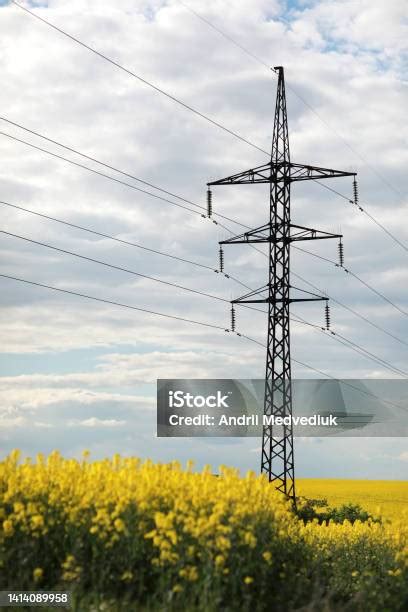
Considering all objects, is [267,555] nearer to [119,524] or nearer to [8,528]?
[119,524]

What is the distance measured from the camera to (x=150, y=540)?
12.1 meters

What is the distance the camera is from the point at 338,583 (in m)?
14.6

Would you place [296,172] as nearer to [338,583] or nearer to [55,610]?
[338,583]

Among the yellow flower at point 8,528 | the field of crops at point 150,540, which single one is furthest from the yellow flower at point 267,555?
the yellow flower at point 8,528

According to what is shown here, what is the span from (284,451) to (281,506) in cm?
1595

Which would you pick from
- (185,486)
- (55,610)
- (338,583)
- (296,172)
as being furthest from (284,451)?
(55,610)

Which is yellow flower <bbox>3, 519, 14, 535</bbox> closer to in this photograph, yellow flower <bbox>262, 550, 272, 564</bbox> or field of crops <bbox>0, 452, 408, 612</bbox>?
field of crops <bbox>0, 452, 408, 612</bbox>

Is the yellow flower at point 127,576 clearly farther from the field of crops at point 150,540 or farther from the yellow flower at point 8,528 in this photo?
the yellow flower at point 8,528

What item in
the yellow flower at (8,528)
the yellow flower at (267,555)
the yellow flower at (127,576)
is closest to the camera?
the yellow flower at (127,576)

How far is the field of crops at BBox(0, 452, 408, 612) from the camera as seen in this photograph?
11.5 metres

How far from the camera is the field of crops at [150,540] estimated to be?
11.5m

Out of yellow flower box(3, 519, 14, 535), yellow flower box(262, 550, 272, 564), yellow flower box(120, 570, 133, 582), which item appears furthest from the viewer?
yellow flower box(3, 519, 14, 535)

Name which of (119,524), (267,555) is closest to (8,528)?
(119,524)

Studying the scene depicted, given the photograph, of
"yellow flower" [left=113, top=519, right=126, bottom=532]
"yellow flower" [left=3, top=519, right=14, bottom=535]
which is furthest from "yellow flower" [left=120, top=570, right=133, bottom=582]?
"yellow flower" [left=3, top=519, right=14, bottom=535]
